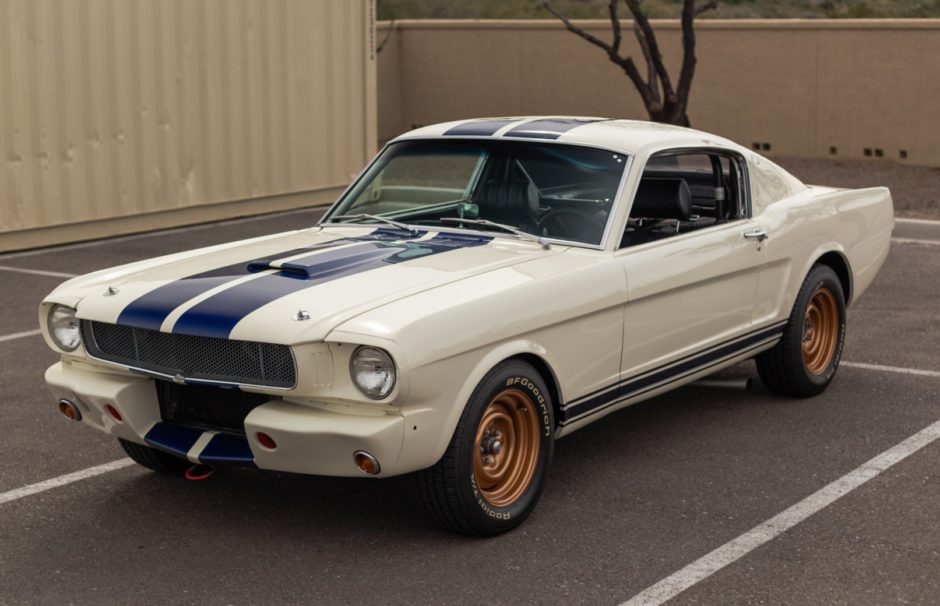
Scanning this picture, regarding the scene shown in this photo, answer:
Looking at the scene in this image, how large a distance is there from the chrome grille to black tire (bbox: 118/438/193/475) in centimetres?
68

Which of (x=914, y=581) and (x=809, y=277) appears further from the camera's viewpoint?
(x=809, y=277)

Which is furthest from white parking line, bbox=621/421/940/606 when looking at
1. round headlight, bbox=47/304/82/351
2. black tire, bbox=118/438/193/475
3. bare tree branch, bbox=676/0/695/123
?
bare tree branch, bbox=676/0/695/123

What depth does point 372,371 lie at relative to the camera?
464 cm

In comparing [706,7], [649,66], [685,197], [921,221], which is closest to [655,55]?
[649,66]

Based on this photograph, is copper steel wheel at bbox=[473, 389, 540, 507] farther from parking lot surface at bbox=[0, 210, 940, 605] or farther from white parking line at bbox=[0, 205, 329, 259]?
white parking line at bbox=[0, 205, 329, 259]

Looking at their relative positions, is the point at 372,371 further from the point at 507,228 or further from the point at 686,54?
the point at 686,54

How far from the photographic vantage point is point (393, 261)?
5465 millimetres

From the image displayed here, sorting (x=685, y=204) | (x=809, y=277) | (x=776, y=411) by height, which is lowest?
(x=776, y=411)

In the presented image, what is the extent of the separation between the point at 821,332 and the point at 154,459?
3638 mm

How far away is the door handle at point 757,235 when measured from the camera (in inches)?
257

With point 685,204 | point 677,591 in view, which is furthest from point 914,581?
point 685,204

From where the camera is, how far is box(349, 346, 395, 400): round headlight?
4.61 metres

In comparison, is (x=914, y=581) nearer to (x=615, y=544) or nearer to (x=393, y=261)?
(x=615, y=544)

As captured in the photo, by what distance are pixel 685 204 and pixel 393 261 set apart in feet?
4.91
